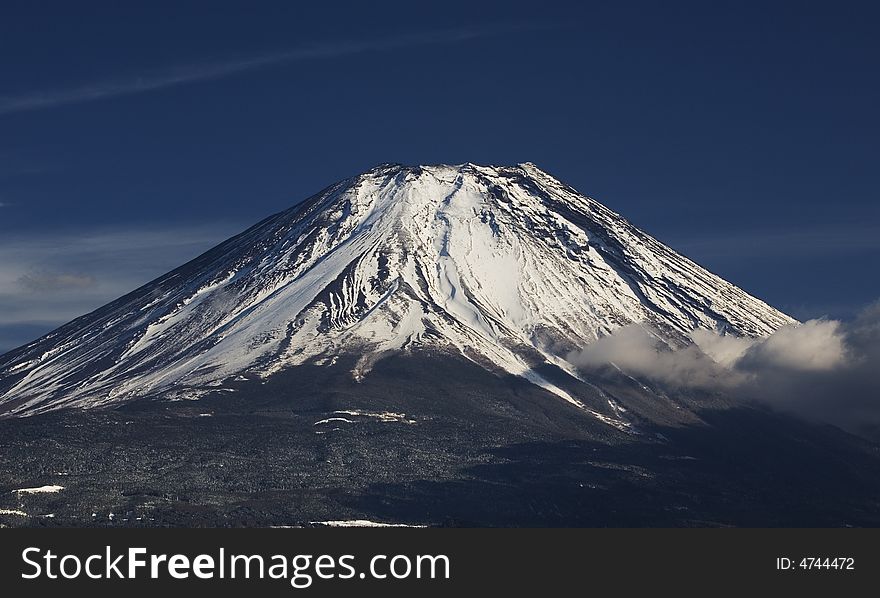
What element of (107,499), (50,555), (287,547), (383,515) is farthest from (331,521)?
(50,555)

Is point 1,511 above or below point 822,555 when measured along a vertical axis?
above

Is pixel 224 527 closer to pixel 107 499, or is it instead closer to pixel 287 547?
pixel 107 499

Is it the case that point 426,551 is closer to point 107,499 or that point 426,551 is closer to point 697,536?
point 697,536

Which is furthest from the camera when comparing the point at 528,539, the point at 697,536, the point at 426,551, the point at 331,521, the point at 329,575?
the point at 331,521

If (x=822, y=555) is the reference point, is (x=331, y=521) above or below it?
above

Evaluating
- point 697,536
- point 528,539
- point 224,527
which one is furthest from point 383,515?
point 528,539

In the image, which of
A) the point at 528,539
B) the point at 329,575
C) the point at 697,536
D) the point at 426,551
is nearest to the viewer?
the point at 329,575

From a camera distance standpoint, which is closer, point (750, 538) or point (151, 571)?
point (151, 571)

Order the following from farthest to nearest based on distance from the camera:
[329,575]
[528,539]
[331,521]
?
[331,521] → [528,539] → [329,575]

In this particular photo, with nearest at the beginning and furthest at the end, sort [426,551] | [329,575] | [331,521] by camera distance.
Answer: [329,575]
[426,551]
[331,521]
